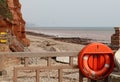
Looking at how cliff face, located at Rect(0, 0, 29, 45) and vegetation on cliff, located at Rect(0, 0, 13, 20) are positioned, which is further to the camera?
cliff face, located at Rect(0, 0, 29, 45)

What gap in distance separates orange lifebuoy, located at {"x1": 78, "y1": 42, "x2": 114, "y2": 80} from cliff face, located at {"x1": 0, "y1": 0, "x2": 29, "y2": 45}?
54.2ft

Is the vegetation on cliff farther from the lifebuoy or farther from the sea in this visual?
the sea

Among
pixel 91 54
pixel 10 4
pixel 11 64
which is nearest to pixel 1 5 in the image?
pixel 10 4

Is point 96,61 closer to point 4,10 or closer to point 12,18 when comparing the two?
point 4,10

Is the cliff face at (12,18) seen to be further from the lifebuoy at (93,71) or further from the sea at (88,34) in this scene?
the sea at (88,34)

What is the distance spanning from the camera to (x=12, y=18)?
2502 centimetres

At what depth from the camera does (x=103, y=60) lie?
6.94 meters

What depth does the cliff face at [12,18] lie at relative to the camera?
23431 mm

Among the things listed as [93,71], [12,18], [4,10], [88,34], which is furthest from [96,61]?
[88,34]

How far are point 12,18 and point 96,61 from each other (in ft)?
60.8

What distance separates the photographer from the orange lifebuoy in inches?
269

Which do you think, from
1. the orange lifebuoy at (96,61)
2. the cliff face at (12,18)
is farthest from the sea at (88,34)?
the orange lifebuoy at (96,61)

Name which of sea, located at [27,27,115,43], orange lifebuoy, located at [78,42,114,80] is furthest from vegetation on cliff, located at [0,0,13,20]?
sea, located at [27,27,115,43]

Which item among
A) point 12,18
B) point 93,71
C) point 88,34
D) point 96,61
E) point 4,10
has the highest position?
point 4,10
